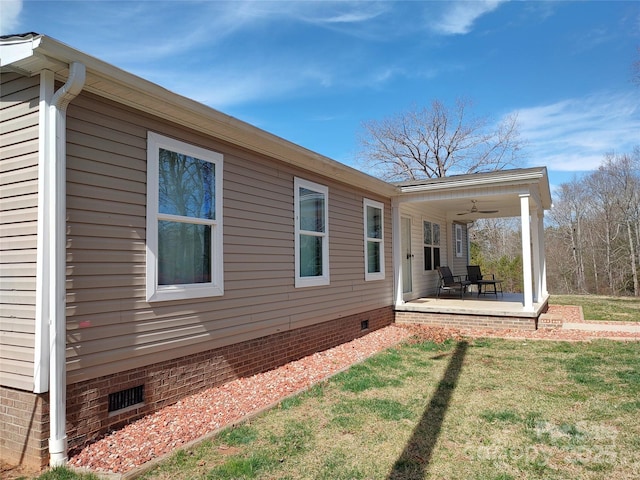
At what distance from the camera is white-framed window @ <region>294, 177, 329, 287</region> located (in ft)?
19.6

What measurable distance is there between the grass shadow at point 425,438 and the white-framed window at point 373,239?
10.8 ft

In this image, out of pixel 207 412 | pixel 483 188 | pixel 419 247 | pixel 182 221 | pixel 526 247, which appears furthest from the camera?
pixel 419 247

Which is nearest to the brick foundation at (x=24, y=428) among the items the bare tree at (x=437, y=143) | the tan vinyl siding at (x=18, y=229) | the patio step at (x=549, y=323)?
the tan vinyl siding at (x=18, y=229)

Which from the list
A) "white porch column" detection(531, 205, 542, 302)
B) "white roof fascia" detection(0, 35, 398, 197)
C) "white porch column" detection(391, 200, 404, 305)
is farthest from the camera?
"white porch column" detection(531, 205, 542, 302)

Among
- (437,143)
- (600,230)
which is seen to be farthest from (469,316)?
(600,230)

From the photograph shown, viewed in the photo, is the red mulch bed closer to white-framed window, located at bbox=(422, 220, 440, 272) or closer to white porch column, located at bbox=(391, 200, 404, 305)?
white porch column, located at bbox=(391, 200, 404, 305)

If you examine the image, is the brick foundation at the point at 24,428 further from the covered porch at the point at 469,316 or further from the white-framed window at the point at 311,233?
the covered porch at the point at 469,316

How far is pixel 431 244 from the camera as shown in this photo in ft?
38.7

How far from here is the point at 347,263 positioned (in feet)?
23.9

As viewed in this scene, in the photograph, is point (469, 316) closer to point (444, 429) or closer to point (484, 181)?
point (484, 181)

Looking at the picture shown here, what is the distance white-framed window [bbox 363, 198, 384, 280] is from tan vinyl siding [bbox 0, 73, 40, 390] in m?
5.77

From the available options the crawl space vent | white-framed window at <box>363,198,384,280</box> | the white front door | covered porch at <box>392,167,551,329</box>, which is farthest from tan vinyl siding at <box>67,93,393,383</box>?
the white front door

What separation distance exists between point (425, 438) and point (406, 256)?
23.2 ft

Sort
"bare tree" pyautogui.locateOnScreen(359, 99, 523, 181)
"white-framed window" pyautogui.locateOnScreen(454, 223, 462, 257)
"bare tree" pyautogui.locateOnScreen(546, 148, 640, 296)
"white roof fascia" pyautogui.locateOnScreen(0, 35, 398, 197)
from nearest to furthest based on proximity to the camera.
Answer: "white roof fascia" pyautogui.locateOnScreen(0, 35, 398, 197) < "white-framed window" pyautogui.locateOnScreen(454, 223, 462, 257) < "bare tree" pyautogui.locateOnScreen(546, 148, 640, 296) < "bare tree" pyautogui.locateOnScreen(359, 99, 523, 181)
